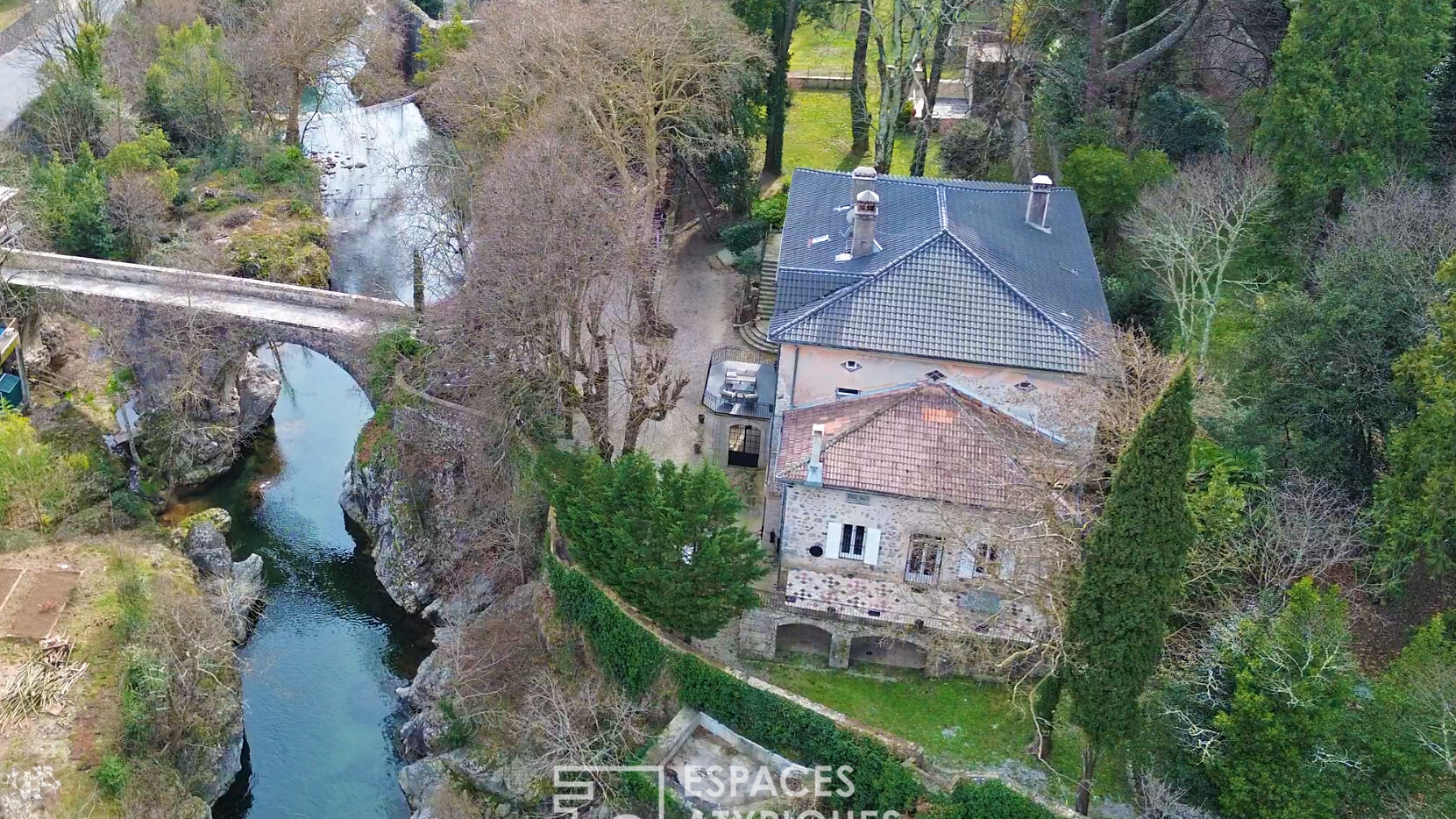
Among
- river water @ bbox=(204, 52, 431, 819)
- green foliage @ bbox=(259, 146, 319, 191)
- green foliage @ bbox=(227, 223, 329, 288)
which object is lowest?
river water @ bbox=(204, 52, 431, 819)

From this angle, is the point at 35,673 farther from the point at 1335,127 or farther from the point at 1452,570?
the point at 1335,127

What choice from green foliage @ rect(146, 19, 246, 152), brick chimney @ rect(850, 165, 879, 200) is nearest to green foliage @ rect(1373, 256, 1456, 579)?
brick chimney @ rect(850, 165, 879, 200)

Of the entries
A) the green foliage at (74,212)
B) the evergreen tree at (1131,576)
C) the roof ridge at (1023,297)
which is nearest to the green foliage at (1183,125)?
the roof ridge at (1023,297)

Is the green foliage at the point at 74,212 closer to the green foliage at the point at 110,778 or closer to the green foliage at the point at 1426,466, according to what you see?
the green foliage at the point at 110,778

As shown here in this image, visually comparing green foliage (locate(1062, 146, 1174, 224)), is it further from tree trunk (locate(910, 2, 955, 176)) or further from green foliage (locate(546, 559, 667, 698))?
green foliage (locate(546, 559, 667, 698))

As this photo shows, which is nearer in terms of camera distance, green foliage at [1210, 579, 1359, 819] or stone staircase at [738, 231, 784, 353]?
green foliage at [1210, 579, 1359, 819]

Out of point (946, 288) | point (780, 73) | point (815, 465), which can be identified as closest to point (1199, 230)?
point (946, 288)

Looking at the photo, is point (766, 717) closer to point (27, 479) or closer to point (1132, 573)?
→ point (1132, 573)
